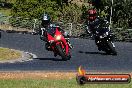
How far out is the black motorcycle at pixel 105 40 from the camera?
2200 cm

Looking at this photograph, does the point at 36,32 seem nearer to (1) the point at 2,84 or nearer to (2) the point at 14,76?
(2) the point at 14,76

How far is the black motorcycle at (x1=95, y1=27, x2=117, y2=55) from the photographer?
22.0 metres

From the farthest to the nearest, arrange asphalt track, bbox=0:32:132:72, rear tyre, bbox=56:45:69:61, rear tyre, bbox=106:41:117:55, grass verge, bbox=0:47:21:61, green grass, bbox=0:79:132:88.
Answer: rear tyre, bbox=106:41:117:55 < grass verge, bbox=0:47:21:61 < rear tyre, bbox=56:45:69:61 < asphalt track, bbox=0:32:132:72 < green grass, bbox=0:79:132:88

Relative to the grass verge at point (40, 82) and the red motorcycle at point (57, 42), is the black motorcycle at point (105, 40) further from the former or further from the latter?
the grass verge at point (40, 82)

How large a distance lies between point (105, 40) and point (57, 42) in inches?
157

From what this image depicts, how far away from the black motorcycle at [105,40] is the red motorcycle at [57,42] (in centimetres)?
345

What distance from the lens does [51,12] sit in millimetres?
46531

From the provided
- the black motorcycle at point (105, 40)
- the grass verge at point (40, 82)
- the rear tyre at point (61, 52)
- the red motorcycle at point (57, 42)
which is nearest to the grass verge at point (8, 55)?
the red motorcycle at point (57, 42)

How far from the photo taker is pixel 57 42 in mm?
18781

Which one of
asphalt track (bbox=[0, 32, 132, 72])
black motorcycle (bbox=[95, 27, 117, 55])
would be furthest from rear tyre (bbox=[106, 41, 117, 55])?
asphalt track (bbox=[0, 32, 132, 72])

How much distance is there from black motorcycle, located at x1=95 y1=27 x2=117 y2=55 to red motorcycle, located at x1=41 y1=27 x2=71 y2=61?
11.3ft

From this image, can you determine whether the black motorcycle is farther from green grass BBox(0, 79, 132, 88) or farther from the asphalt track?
green grass BBox(0, 79, 132, 88)

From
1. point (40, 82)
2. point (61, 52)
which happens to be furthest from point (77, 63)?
point (40, 82)

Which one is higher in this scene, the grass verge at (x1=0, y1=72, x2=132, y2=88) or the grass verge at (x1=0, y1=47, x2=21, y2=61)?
the grass verge at (x1=0, y1=72, x2=132, y2=88)
